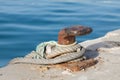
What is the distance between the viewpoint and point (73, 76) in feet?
12.2

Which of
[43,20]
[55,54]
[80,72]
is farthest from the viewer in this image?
[43,20]

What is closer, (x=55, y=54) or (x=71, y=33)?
(x=71, y=33)

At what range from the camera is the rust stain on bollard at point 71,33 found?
12.7ft

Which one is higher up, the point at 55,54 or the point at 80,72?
the point at 55,54

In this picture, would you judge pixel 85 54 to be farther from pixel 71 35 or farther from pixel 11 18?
pixel 11 18

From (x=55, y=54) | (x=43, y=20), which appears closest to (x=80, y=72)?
(x=55, y=54)

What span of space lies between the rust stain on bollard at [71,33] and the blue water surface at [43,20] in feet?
6.80

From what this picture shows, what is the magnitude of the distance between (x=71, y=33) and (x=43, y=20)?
213 inches

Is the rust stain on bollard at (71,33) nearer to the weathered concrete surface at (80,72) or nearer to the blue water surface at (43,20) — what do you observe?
the weathered concrete surface at (80,72)

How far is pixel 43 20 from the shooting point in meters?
9.24

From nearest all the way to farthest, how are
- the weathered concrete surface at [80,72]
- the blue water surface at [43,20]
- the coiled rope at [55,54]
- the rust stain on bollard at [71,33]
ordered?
the weathered concrete surface at [80,72]
the rust stain on bollard at [71,33]
the coiled rope at [55,54]
the blue water surface at [43,20]

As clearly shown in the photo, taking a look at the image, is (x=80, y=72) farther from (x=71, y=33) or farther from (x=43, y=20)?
(x=43, y=20)

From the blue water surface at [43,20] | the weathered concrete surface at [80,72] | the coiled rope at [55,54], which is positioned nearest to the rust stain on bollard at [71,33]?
the coiled rope at [55,54]

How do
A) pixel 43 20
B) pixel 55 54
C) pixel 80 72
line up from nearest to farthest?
pixel 80 72, pixel 55 54, pixel 43 20
